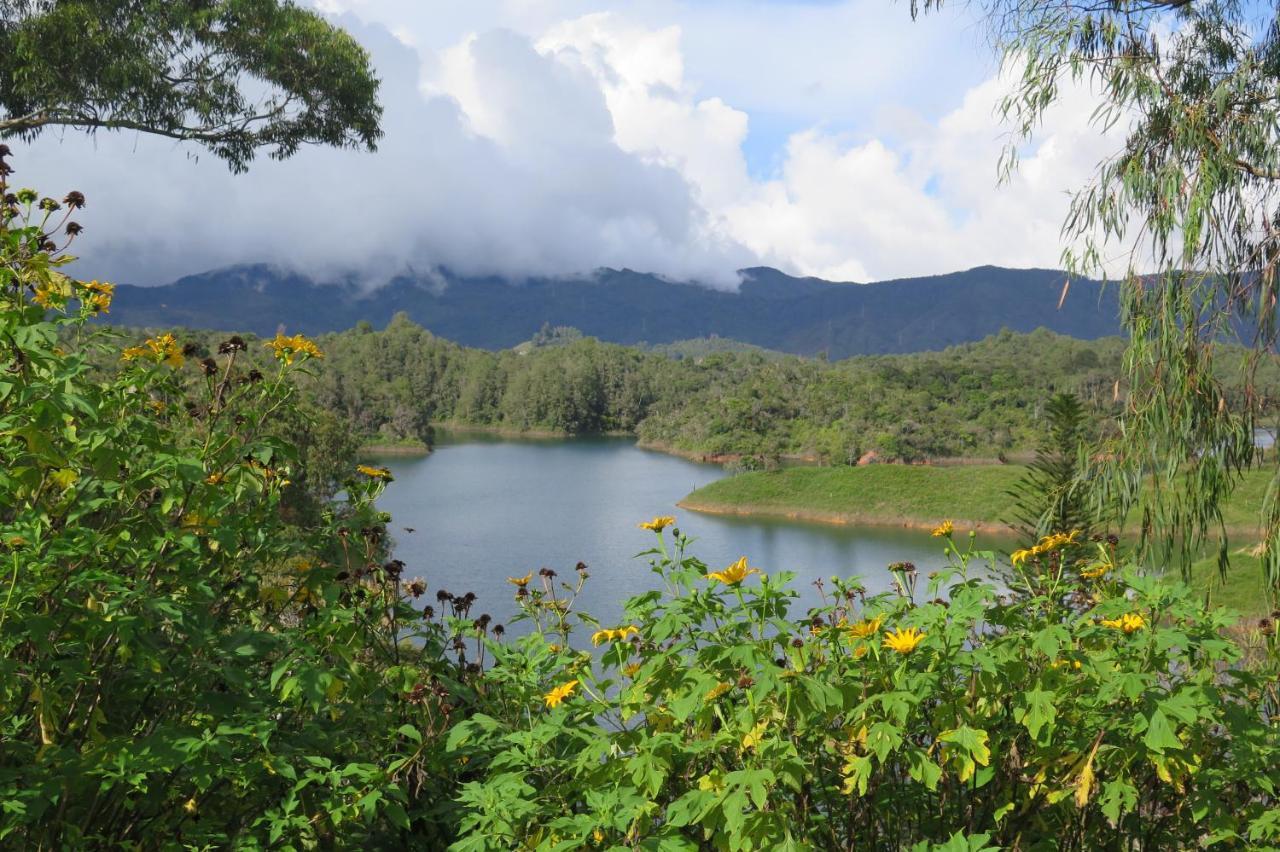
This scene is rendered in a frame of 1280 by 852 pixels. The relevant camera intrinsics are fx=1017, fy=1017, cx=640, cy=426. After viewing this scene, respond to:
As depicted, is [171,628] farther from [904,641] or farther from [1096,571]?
[1096,571]

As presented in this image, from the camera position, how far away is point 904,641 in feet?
4.38

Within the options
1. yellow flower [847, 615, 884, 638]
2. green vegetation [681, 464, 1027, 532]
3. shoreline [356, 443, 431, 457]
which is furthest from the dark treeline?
yellow flower [847, 615, 884, 638]

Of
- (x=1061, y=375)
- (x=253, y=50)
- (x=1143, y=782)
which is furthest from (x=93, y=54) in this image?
(x=1061, y=375)

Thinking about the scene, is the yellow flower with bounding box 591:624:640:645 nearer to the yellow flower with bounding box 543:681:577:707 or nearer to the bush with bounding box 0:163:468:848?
the yellow flower with bounding box 543:681:577:707

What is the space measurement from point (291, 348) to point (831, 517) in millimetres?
28855

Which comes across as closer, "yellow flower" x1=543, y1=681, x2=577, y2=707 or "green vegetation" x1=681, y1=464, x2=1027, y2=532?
"yellow flower" x1=543, y1=681, x2=577, y2=707

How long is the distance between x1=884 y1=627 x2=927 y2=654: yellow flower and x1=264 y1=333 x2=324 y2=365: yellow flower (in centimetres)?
105

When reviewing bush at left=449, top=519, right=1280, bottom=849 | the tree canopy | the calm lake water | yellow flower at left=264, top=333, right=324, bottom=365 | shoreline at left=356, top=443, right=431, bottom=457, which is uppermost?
the tree canopy

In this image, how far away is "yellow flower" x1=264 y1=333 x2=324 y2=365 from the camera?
1768 mm

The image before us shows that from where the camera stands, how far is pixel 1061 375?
183 ft

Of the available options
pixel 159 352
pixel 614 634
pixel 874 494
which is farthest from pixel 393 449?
pixel 614 634

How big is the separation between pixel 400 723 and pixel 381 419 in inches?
2136

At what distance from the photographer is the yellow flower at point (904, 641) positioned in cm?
133

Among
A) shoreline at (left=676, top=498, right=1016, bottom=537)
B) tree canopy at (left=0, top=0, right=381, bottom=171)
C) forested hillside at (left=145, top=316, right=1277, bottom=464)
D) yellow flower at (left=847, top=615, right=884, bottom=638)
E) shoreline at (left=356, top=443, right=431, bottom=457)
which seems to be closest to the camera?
yellow flower at (left=847, top=615, right=884, bottom=638)
